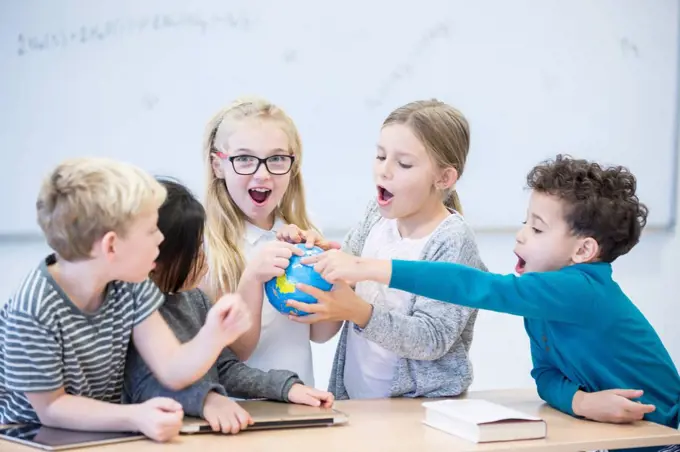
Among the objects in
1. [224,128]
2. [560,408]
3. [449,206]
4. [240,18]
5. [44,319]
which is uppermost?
[240,18]

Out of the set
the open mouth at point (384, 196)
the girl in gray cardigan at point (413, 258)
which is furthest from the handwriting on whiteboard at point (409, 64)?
the open mouth at point (384, 196)

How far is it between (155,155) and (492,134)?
56.2 inches

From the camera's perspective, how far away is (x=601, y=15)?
13.0 ft

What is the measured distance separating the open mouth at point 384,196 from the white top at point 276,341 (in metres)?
0.28

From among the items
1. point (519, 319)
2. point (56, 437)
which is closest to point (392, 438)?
point (56, 437)

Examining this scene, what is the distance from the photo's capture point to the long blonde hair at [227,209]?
7.09ft

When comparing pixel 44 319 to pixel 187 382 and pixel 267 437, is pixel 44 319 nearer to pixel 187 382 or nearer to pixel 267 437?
pixel 187 382

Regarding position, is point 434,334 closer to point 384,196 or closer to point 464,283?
point 464,283

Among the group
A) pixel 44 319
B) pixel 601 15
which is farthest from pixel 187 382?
pixel 601 15

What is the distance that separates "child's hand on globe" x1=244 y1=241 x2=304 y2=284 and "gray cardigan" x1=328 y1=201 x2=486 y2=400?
0.77 feet

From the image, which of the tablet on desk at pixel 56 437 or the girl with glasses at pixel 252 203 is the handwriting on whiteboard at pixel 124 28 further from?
the tablet on desk at pixel 56 437

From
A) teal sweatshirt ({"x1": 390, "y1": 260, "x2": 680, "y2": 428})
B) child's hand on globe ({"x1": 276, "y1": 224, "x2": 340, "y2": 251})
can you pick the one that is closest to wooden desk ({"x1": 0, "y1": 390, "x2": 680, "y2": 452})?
teal sweatshirt ({"x1": 390, "y1": 260, "x2": 680, "y2": 428})

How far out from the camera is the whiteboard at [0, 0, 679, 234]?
10.2ft

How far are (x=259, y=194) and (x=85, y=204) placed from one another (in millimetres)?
695
